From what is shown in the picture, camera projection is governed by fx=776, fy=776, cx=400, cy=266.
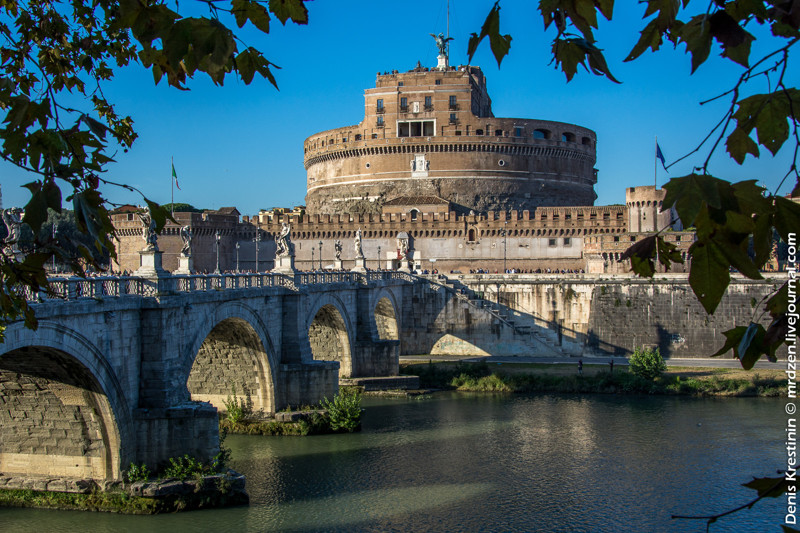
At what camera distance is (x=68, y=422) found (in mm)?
15781

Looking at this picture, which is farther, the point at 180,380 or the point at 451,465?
the point at 451,465

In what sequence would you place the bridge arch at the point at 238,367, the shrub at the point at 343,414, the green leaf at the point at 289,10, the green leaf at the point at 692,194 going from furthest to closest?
the shrub at the point at 343,414, the bridge arch at the point at 238,367, the green leaf at the point at 289,10, the green leaf at the point at 692,194

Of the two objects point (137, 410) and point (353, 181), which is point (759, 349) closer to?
point (137, 410)

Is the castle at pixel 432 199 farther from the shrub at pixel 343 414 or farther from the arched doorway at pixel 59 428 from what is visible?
the arched doorway at pixel 59 428

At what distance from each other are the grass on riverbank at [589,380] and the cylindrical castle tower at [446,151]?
93.8 ft

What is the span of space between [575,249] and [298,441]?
33962mm

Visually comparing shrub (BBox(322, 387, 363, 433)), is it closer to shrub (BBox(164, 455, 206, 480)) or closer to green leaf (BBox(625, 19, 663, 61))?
shrub (BBox(164, 455, 206, 480))

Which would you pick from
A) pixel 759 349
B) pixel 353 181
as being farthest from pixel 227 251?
pixel 759 349

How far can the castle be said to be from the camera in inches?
2095

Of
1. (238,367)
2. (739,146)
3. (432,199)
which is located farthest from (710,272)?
(432,199)

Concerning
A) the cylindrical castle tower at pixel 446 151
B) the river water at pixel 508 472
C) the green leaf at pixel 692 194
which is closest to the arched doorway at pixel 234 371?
the river water at pixel 508 472

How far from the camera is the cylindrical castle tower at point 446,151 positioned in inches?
2406

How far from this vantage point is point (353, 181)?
209 ft

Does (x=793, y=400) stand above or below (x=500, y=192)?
below
